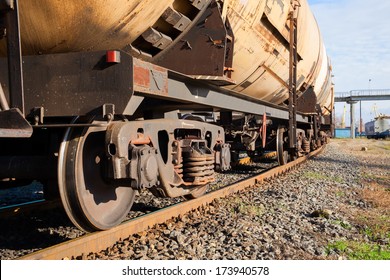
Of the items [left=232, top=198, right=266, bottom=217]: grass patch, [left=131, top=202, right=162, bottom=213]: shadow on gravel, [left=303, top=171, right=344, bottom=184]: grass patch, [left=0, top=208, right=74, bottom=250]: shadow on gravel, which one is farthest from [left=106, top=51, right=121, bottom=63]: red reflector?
[left=303, top=171, right=344, bottom=184]: grass patch

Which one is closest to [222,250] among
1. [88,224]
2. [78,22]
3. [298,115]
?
[88,224]

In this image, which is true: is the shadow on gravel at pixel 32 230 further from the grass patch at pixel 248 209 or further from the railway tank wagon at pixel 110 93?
the grass patch at pixel 248 209

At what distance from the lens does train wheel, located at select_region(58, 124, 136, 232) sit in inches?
132

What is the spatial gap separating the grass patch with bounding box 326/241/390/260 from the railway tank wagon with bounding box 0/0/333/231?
5.35 ft

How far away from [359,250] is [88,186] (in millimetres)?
2428

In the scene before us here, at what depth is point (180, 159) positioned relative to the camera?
14.5 ft

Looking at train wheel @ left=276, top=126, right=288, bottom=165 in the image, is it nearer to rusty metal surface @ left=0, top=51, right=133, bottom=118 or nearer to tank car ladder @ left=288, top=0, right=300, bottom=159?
tank car ladder @ left=288, top=0, right=300, bottom=159

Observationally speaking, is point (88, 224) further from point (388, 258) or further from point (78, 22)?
point (388, 258)

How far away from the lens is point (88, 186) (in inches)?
142

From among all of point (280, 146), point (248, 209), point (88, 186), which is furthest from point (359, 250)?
point (280, 146)

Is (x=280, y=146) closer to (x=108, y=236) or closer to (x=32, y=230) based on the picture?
(x=32, y=230)

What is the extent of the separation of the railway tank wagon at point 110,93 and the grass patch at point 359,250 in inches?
64.2

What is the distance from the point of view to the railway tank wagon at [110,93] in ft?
10.4

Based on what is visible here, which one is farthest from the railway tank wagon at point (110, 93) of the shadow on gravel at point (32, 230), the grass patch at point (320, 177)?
the grass patch at point (320, 177)
